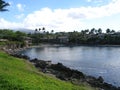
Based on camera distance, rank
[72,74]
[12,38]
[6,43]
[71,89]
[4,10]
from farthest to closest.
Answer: [12,38], [6,43], [4,10], [72,74], [71,89]

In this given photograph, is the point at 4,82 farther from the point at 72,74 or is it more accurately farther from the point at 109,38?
the point at 109,38

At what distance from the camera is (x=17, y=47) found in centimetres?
14788

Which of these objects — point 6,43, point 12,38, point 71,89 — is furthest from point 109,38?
point 71,89

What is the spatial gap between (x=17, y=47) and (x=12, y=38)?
19.2 meters

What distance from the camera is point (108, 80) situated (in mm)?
44281

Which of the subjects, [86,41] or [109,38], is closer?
[109,38]

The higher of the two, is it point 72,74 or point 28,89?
point 28,89

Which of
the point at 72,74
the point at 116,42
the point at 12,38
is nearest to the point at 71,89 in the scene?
the point at 72,74

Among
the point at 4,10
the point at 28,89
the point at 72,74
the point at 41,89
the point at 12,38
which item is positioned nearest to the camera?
the point at 28,89

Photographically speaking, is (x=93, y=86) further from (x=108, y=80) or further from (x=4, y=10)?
(x=4, y=10)

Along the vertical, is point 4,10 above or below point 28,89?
above

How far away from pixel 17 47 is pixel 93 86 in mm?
116095

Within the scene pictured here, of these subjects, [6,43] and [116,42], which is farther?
[116,42]

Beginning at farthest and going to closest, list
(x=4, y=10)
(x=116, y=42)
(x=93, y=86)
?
(x=116, y=42) → (x=4, y=10) → (x=93, y=86)
